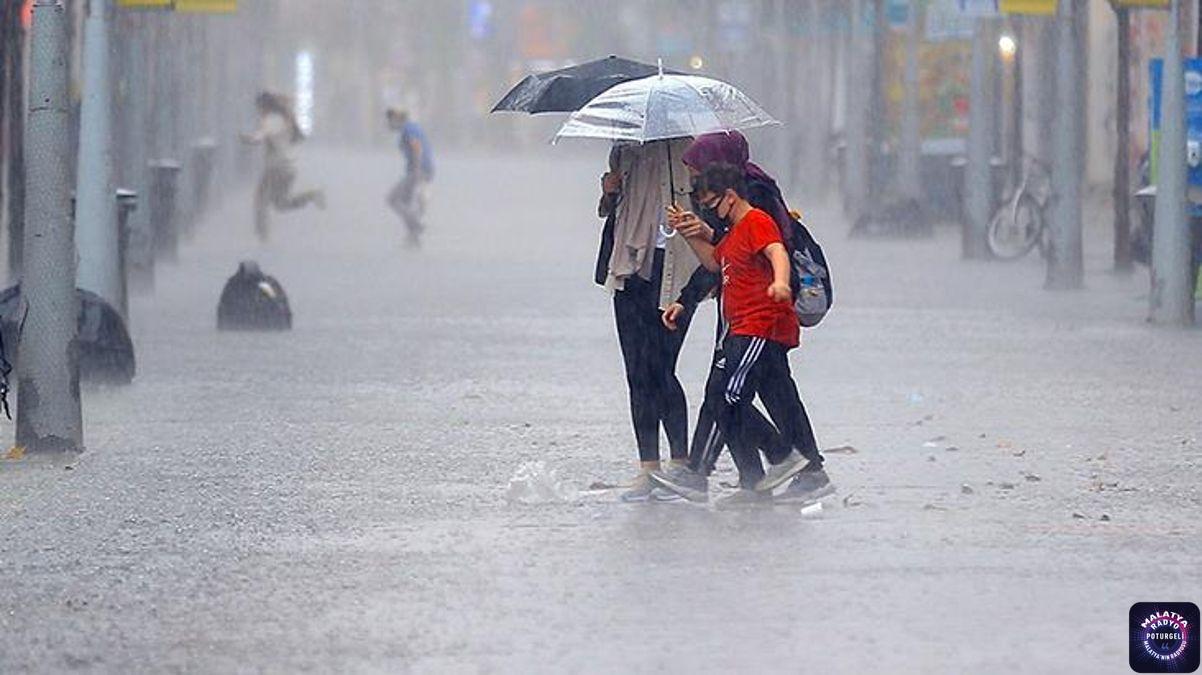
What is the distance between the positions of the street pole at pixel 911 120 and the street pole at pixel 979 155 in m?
5.90

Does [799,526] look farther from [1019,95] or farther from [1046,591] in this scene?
[1019,95]

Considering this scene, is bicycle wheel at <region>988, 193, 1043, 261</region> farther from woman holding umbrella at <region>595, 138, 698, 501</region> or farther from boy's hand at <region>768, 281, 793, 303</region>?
boy's hand at <region>768, 281, 793, 303</region>

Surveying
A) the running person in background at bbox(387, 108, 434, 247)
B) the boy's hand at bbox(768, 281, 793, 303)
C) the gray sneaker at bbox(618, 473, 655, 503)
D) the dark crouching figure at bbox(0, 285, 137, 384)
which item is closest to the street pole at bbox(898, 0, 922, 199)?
the running person in background at bbox(387, 108, 434, 247)

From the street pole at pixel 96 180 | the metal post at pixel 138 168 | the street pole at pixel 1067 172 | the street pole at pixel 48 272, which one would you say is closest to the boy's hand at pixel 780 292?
the street pole at pixel 48 272

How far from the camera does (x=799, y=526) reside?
10.8 m

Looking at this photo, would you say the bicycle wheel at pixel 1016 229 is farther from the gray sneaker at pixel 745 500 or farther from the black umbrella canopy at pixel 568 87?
the gray sneaker at pixel 745 500

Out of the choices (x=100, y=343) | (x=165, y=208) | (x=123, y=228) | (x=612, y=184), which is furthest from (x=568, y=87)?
(x=165, y=208)

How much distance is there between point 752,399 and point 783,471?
1.06 feet

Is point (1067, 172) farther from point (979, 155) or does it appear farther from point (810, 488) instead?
point (810, 488)

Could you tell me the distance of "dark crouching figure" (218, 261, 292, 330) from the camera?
67.9 feet

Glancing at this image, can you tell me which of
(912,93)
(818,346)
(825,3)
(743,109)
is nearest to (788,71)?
(825,3)

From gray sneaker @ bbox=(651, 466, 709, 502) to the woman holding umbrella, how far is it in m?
0.08

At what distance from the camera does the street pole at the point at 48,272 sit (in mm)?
13141

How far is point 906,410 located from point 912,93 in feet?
79.6
